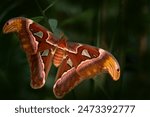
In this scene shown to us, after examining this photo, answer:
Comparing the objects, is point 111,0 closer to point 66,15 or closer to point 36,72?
point 66,15

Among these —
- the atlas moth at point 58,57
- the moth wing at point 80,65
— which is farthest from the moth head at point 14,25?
the moth wing at point 80,65

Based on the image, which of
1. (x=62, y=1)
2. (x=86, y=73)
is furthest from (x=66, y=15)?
(x=86, y=73)

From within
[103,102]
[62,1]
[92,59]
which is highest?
[62,1]


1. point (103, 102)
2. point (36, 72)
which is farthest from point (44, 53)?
point (103, 102)

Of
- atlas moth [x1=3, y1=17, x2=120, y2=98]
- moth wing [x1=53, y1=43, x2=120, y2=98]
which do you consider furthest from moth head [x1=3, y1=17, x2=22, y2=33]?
moth wing [x1=53, y1=43, x2=120, y2=98]

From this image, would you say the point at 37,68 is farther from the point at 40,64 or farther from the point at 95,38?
the point at 95,38

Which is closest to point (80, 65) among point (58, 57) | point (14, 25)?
point (58, 57)

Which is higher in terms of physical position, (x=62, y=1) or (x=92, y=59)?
(x=62, y=1)
